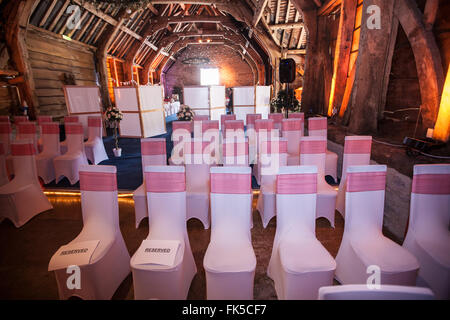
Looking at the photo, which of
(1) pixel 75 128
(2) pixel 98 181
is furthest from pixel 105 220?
(1) pixel 75 128

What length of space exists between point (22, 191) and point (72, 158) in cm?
132

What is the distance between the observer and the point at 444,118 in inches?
141

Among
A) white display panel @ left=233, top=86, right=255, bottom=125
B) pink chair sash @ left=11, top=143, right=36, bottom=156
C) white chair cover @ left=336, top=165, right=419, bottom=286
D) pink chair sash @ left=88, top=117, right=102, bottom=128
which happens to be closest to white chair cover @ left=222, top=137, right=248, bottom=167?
white chair cover @ left=336, top=165, right=419, bottom=286

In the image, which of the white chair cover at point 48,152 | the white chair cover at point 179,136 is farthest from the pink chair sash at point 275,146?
the white chair cover at point 48,152

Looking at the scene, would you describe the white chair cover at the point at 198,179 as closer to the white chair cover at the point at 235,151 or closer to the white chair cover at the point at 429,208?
the white chair cover at the point at 235,151

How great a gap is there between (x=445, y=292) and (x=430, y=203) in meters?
A: 0.71

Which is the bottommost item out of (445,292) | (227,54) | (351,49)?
(445,292)

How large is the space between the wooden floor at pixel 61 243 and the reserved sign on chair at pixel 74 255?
1.79 ft

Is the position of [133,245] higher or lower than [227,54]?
lower

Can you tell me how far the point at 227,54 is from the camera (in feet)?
60.5

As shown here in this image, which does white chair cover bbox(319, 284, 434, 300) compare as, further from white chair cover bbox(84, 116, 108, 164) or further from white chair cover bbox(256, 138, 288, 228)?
white chair cover bbox(84, 116, 108, 164)
